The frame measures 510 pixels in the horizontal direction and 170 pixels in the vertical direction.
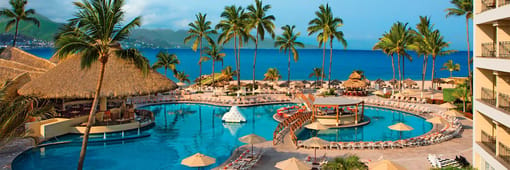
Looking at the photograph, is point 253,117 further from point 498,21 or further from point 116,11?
point 498,21

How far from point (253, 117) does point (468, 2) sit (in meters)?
25.4

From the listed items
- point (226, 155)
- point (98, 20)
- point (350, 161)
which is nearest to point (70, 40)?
point (98, 20)

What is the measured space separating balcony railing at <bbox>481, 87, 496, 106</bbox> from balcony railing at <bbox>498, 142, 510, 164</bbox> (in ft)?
5.64

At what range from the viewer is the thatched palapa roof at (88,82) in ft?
93.6

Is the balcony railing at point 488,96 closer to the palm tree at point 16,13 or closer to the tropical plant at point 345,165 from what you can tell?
the tropical plant at point 345,165

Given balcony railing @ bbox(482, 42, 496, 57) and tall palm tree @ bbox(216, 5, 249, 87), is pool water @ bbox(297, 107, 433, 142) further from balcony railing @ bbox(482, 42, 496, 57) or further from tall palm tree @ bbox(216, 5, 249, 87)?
tall palm tree @ bbox(216, 5, 249, 87)

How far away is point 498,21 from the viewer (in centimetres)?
1377

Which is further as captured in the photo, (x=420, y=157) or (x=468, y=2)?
(x=468, y=2)

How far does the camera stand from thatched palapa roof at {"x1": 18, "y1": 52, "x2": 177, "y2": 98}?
28531 mm

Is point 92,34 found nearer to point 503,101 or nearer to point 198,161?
point 198,161

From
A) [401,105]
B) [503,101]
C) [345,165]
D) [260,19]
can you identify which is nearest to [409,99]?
[401,105]

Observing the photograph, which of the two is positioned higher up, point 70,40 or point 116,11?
point 116,11

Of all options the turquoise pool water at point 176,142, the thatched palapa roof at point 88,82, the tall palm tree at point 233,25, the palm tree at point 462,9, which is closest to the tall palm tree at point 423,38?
the palm tree at point 462,9

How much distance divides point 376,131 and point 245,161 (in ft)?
44.0
